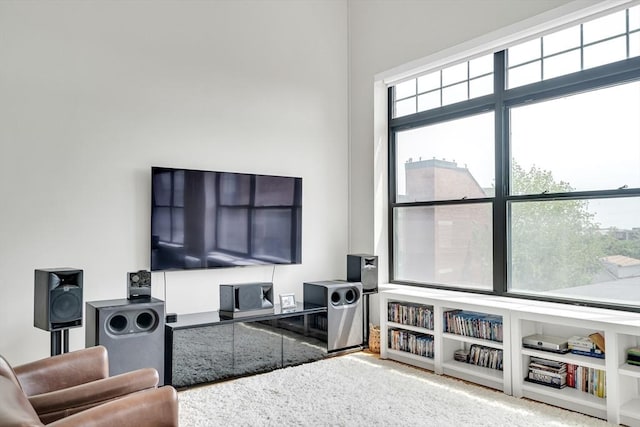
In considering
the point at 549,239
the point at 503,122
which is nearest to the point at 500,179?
the point at 503,122

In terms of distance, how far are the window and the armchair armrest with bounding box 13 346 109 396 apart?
3.11m

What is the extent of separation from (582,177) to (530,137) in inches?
22.2

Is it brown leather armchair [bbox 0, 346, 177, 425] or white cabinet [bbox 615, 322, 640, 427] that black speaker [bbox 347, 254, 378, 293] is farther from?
brown leather armchair [bbox 0, 346, 177, 425]

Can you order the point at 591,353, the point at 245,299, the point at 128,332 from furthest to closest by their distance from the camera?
the point at 245,299, the point at 128,332, the point at 591,353

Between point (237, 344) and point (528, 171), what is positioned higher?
point (528, 171)

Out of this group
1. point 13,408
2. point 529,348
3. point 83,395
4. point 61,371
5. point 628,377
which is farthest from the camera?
point 529,348

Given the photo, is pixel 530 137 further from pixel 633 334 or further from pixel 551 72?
pixel 633 334

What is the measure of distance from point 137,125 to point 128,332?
1687 millimetres

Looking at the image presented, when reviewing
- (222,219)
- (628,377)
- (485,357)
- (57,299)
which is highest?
(222,219)

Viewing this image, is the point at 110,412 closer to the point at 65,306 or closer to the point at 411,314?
the point at 65,306

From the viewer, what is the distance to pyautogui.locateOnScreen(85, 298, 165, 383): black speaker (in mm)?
3248

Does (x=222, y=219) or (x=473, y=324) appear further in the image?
(x=222, y=219)

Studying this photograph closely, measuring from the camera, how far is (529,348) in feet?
11.4

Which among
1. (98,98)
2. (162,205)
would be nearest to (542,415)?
(162,205)
